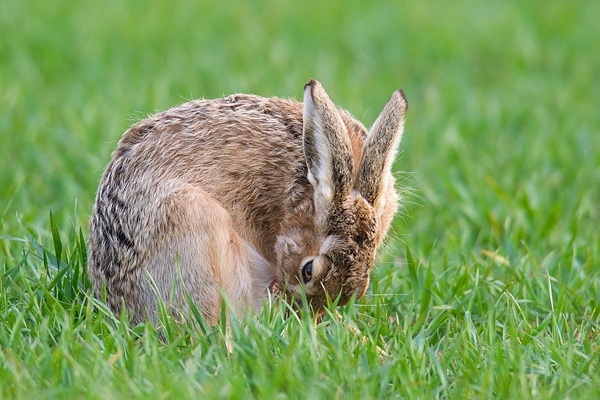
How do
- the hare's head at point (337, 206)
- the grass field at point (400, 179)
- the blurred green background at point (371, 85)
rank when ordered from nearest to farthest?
the grass field at point (400, 179) → the hare's head at point (337, 206) → the blurred green background at point (371, 85)

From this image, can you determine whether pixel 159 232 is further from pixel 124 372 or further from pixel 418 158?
pixel 418 158

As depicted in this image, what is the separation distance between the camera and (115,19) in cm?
1016

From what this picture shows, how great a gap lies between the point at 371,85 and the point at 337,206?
5229 mm

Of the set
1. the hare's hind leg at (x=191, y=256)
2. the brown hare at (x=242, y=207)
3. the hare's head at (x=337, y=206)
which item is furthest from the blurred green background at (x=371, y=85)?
the hare's head at (x=337, y=206)

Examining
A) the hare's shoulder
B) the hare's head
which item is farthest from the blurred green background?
the hare's head

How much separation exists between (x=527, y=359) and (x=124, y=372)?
1.74 m

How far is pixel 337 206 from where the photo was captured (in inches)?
158

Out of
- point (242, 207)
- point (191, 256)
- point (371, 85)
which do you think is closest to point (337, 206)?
point (242, 207)

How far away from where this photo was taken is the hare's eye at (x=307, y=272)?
156 inches

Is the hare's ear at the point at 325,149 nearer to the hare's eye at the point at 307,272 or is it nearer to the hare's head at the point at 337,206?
the hare's head at the point at 337,206

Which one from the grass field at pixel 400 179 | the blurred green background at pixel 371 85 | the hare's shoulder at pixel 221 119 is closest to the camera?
the grass field at pixel 400 179

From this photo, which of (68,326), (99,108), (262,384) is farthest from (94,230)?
(99,108)

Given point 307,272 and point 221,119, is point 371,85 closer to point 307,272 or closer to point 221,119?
point 221,119

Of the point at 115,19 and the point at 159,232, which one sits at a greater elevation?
the point at 115,19
